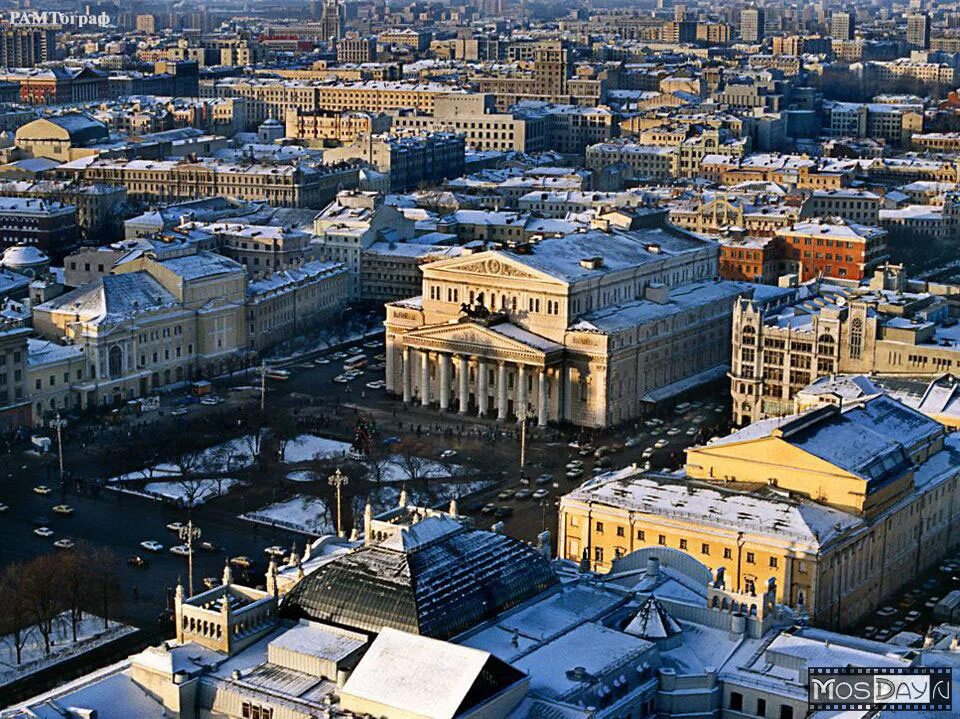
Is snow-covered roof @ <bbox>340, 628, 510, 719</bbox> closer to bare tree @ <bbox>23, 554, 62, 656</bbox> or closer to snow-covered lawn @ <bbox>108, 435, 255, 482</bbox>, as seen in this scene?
bare tree @ <bbox>23, 554, 62, 656</bbox>

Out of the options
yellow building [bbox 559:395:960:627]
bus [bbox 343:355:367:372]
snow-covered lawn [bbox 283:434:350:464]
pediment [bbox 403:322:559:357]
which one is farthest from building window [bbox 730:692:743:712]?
bus [bbox 343:355:367:372]

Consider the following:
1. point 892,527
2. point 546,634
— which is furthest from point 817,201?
point 546,634

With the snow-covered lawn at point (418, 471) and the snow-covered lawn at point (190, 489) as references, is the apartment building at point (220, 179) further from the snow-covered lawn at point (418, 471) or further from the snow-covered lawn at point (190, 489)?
the snow-covered lawn at point (190, 489)

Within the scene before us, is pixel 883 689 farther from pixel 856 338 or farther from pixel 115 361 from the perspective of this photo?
pixel 115 361

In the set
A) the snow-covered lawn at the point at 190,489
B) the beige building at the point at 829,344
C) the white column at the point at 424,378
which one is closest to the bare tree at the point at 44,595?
the snow-covered lawn at the point at 190,489

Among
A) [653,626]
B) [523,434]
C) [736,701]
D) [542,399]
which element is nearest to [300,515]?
[523,434]

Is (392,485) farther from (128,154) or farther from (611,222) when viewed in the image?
(128,154)
